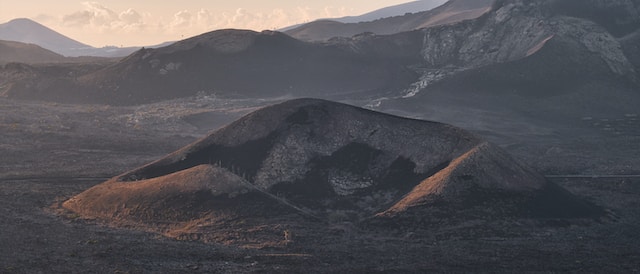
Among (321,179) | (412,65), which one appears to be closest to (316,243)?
(321,179)

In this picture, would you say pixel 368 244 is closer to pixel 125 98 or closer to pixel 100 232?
pixel 100 232

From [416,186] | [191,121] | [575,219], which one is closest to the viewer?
[575,219]

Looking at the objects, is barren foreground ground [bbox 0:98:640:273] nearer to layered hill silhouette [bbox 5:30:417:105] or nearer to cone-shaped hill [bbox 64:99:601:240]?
cone-shaped hill [bbox 64:99:601:240]

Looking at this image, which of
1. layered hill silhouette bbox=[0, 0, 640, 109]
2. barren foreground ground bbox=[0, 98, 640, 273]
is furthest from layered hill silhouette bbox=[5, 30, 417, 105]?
barren foreground ground bbox=[0, 98, 640, 273]

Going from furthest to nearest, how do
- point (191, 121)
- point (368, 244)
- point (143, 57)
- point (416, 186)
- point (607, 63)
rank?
point (143, 57) < point (607, 63) < point (191, 121) < point (416, 186) < point (368, 244)

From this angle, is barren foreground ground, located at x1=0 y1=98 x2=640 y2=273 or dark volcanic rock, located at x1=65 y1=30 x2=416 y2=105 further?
dark volcanic rock, located at x1=65 y1=30 x2=416 y2=105

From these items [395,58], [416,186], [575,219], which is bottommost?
[575,219]

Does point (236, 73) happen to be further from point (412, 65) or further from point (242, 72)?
point (412, 65)

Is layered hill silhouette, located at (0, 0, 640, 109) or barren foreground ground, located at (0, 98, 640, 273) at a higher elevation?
layered hill silhouette, located at (0, 0, 640, 109)

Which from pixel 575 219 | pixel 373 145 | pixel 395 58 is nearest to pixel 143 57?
pixel 395 58
